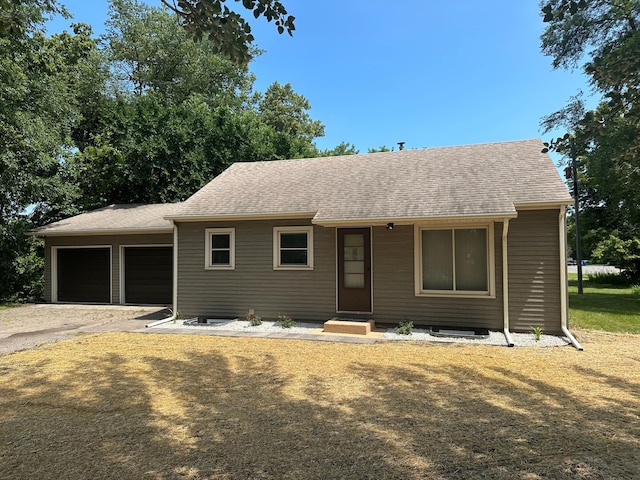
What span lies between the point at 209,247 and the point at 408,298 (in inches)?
208

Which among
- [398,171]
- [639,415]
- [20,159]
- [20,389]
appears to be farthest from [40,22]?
[639,415]

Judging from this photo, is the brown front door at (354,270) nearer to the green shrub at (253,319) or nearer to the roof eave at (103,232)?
the green shrub at (253,319)

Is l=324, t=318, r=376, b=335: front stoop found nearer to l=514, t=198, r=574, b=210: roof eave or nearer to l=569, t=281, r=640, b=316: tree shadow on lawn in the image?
l=514, t=198, r=574, b=210: roof eave

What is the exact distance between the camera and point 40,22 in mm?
14273

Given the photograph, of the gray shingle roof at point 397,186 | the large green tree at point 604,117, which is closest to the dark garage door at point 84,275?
the gray shingle roof at point 397,186

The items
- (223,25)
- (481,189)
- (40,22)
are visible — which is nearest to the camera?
(223,25)

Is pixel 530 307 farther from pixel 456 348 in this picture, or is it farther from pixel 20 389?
pixel 20 389

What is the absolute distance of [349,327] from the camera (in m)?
8.58

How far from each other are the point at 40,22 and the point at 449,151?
585 inches

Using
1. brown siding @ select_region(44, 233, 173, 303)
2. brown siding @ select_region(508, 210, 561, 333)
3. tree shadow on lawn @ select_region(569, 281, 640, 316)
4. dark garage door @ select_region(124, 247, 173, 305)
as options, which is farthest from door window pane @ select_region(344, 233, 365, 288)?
tree shadow on lawn @ select_region(569, 281, 640, 316)

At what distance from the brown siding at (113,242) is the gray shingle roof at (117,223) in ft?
1.37

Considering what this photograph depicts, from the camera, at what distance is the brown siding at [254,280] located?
382 inches

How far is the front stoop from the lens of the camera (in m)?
8.50

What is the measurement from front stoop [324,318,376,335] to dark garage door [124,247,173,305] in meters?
7.77
